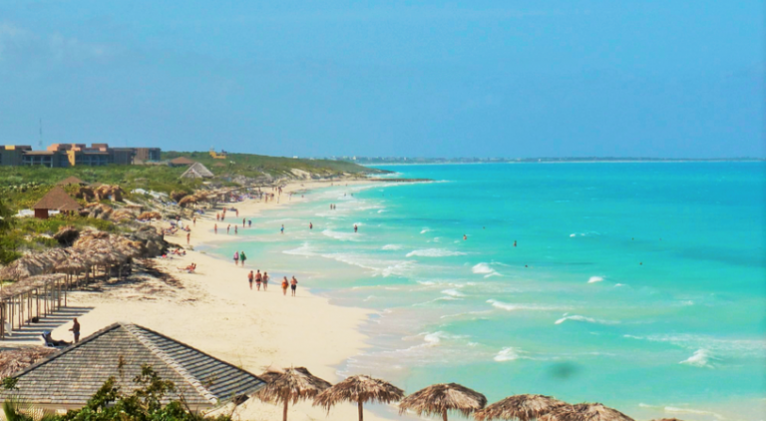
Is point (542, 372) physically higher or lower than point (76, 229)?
lower

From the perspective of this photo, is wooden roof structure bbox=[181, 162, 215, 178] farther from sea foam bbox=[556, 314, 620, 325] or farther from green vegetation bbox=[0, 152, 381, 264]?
sea foam bbox=[556, 314, 620, 325]

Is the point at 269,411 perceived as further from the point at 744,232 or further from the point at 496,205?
the point at 496,205

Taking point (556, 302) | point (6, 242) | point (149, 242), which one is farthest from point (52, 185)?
point (556, 302)

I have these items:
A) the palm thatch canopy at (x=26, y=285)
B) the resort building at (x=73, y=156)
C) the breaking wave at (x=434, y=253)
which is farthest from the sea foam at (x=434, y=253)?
the resort building at (x=73, y=156)

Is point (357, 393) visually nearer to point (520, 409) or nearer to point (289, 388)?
point (289, 388)

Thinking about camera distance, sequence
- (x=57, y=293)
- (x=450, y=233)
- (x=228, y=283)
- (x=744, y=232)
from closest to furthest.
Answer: (x=57, y=293)
(x=228, y=283)
(x=450, y=233)
(x=744, y=232)

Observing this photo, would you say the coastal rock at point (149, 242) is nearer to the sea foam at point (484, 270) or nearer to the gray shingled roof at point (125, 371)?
the sea foam at point (484, 270)

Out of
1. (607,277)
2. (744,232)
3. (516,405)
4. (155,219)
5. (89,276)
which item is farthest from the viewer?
(744,232)

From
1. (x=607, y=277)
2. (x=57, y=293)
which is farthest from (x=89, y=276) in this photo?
(x=607, y=277)
